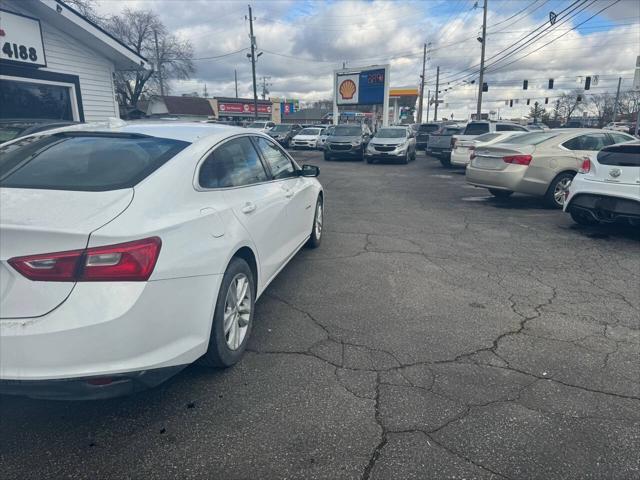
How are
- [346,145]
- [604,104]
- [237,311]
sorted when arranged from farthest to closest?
1. [604,104]
2. [346,145]
3. [237,311]

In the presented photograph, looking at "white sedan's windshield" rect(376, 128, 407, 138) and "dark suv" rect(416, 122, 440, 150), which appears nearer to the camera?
"white sedan's windshield" rect(376, 128, 407, 138)

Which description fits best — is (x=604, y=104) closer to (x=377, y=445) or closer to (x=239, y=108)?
(x=239, y=108)

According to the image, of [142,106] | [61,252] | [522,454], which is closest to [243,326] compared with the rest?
[61,252]

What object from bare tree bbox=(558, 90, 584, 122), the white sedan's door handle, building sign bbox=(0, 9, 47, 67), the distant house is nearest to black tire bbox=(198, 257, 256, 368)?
the white sedan's door handle

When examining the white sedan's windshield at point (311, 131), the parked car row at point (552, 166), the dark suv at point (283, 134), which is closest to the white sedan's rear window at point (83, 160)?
the parked car row at point (552, 166)

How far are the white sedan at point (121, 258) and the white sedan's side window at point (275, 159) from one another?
0.80m

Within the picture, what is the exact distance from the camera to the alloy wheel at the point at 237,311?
9.68 feet

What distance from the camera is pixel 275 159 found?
4.43 meters

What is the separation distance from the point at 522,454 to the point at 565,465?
8.0 inches

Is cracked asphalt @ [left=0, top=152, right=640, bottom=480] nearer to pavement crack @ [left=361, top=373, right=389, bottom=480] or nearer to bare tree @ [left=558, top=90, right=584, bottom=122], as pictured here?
pavement crack @ [left=361, top=373, right=389, bottom=480]

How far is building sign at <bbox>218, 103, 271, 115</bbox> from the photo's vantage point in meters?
58.6

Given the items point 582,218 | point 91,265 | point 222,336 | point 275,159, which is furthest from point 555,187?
point 91,265

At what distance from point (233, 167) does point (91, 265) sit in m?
1.58

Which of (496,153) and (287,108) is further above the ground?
(287,108)
